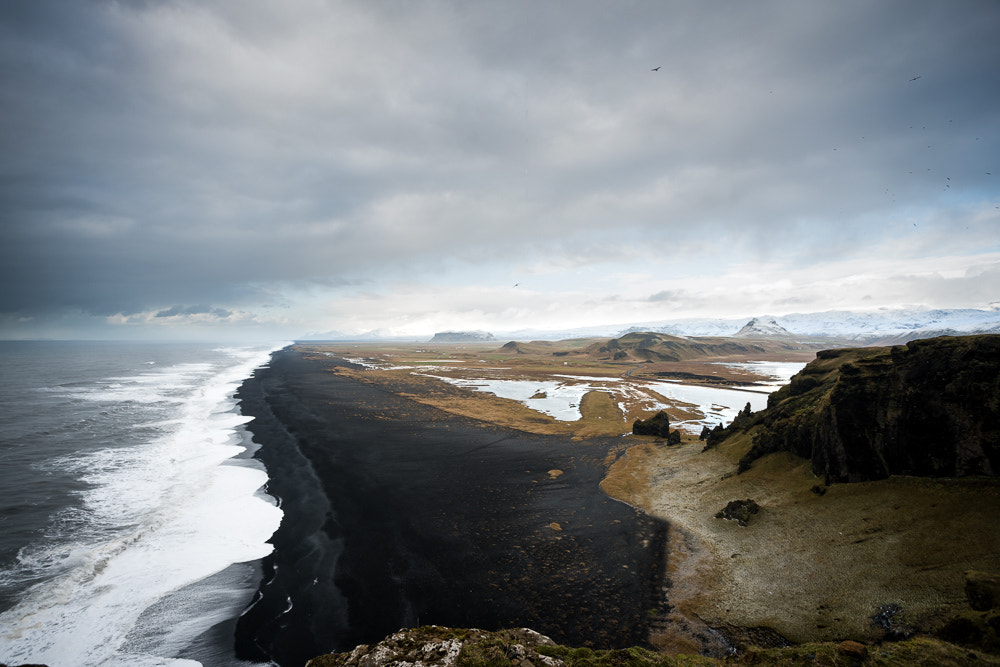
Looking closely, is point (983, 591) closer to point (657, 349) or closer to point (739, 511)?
point (739, 511)

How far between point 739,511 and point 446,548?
47.0ft

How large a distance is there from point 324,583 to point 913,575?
66.2 ft

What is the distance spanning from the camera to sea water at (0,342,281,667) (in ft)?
40.7

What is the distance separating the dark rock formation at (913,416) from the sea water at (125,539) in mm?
25510

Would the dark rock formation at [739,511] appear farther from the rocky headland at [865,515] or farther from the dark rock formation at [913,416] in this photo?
the dark rock formation at [913,416]

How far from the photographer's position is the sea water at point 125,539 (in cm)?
1239

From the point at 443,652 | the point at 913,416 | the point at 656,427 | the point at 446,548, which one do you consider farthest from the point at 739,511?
the point at 656,427

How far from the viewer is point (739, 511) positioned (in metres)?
17.5

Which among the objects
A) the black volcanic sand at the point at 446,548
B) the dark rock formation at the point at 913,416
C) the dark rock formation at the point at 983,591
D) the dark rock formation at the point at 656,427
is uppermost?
the dark rock formation at the point at 913,416

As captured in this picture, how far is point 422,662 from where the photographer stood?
7289 mm

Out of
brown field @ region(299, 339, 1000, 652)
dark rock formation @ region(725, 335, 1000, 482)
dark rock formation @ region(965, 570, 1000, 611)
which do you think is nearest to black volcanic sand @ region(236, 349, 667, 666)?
brown field @ region(299, 339, 1000, 652)

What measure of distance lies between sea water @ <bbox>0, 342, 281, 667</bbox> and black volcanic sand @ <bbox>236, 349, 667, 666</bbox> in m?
1.71

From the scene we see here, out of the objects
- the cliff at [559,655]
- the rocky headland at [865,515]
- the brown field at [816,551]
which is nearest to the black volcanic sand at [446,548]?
the brown field at [816,551]

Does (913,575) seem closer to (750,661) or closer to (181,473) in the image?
(750,661)
